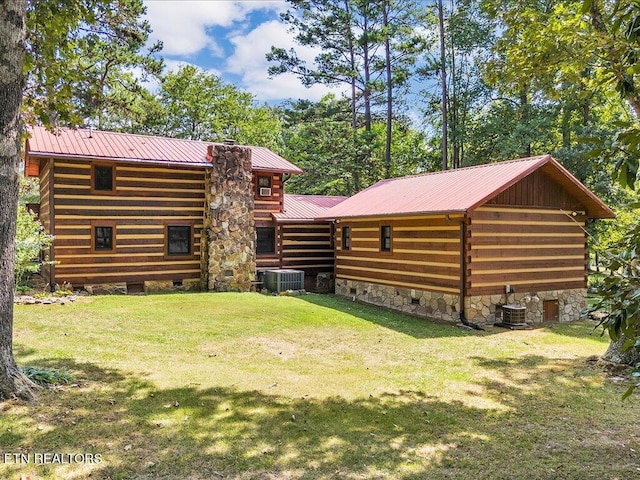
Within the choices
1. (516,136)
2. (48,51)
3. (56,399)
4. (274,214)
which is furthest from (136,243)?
(516,136)

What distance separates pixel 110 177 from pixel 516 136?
Result: 20345 mm

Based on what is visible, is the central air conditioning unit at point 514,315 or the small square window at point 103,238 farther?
the small square window at point 103,238

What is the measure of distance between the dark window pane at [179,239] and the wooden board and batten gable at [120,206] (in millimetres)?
39

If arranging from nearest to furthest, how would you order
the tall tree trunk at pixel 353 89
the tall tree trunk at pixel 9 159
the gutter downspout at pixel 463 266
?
1. the tall tree trunk at pixel 9 159
2. the gutter downspout at pixel 463 266
3. the tall tree trunk at pixel 353 89

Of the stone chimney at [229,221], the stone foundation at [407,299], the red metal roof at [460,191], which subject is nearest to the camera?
the red metal roof at [460,191]

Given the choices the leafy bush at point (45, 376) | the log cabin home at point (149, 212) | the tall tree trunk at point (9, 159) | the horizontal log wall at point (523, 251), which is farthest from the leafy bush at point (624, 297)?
the log cabin home at point (149, 212)

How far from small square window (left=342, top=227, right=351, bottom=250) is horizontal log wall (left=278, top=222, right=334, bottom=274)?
2.21 meters

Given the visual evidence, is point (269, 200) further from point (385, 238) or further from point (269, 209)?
point (385, 238)

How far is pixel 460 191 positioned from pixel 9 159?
1218cm

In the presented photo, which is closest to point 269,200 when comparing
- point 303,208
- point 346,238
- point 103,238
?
point 303,208

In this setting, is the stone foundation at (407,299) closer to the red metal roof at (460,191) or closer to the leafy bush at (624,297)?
the red metal roof at (460,191)

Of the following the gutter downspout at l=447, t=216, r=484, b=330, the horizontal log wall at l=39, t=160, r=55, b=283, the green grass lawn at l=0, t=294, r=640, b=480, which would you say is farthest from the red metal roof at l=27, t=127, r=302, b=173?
the gutter downspout at l=447, t=216, r=484, b=330

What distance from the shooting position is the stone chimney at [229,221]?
59.3ft

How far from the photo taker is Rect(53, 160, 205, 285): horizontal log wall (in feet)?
53.2
